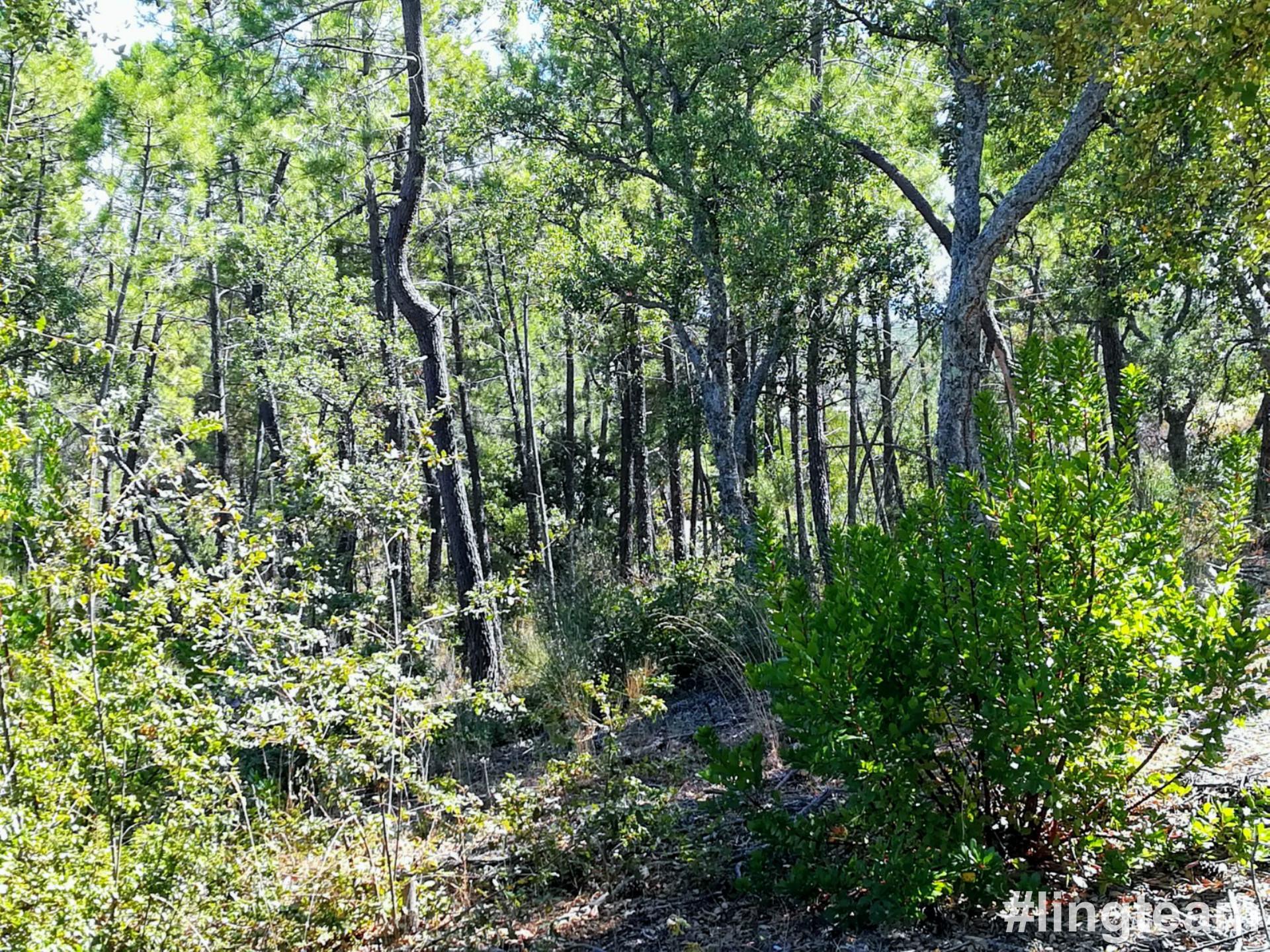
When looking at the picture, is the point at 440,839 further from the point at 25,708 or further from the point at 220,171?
the point at 220,171

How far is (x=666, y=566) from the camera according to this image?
10.3 m

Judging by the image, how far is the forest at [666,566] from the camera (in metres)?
2.29

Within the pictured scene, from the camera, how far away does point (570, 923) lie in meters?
3.03

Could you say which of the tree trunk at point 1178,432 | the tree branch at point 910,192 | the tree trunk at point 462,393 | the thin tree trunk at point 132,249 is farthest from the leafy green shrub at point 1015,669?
the tree trunk at point 1178,432

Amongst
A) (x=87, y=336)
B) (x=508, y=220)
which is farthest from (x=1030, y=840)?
(x=87, y=336)

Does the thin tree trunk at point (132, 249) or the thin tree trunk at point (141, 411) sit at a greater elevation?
the thin tree trunk at point (132, 249)

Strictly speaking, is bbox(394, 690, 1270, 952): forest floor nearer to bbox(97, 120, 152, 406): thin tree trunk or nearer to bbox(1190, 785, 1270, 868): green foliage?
bbox(1190, 785, 1270, 868): green foliage

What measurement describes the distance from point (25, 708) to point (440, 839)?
1746 mm

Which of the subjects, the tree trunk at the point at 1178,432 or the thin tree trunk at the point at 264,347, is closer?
the thin tree trunk at the point at 264,347

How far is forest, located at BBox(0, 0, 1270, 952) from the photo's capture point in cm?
229

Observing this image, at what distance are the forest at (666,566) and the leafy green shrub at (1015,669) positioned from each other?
0.05 feet

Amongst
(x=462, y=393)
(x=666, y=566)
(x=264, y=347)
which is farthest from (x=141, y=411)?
(x=666, y=566)

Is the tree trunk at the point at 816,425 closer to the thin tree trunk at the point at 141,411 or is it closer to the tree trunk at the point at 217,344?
the thin tree trunk at the point at 141,411

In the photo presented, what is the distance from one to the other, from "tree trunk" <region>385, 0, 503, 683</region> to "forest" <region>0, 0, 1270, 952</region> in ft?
0.17
